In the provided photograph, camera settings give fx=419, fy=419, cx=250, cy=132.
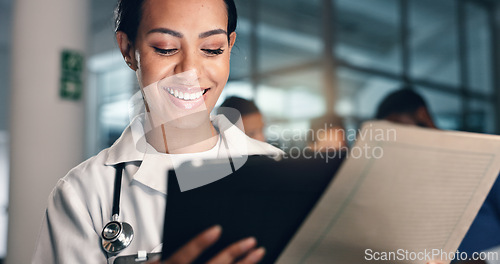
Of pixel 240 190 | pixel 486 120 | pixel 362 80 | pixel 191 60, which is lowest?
pixel 486 120

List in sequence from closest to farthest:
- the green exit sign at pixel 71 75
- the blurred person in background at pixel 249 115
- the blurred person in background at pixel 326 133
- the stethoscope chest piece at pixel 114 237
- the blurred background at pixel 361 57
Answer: the stethoscope chest piece at pixel 114 237 → the blurred person in background at pixel 249 115 → the blurred person in background at pixel 326 133 → the green exit sign at pixel 71 75 → the blurred background at pixel 361 57

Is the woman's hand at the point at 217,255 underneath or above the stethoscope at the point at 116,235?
above

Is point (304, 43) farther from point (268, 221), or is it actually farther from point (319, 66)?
point (268, 221)

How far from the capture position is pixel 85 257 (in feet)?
2.75

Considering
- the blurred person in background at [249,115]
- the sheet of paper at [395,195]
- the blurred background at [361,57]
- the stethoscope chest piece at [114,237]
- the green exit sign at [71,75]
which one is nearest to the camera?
the sheet of paper at [395,195]

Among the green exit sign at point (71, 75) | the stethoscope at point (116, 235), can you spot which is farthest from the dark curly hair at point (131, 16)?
the green exit sign at point (71, 75)

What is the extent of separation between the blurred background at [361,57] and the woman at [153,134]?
102 inches

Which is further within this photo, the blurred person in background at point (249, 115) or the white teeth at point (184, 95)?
the blurred person in background at point (249, 115)

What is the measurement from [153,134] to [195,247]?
459 mm

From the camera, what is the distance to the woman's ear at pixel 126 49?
1.00 metres

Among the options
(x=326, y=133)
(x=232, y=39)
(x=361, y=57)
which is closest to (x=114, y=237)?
(x=232, y=39)

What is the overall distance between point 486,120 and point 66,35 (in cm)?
470

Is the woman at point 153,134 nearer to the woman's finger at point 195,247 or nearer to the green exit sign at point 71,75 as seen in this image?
the woman's finger at point 195,247

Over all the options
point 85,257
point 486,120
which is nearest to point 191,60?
point 85,257
